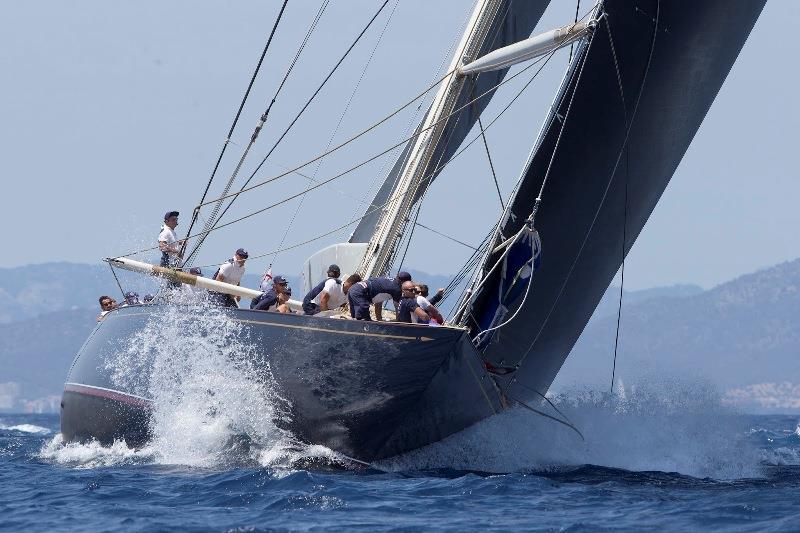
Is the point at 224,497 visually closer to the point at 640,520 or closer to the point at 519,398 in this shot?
the point at 640,520

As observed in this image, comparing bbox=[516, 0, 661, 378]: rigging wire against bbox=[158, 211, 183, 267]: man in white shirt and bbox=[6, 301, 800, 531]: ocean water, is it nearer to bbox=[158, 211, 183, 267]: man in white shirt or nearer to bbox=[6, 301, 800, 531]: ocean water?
bbox=[6, 301, 800, 531]: ocean water

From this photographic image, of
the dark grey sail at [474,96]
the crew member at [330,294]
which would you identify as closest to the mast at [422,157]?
the dark grey sail at [474,96]

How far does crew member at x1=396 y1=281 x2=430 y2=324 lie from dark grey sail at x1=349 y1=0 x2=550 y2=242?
3.14m

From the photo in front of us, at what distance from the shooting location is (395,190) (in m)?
17.9

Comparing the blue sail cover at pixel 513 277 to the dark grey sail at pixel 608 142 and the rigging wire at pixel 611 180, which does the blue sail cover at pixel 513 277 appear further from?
the rigging wire at pixel 611 180

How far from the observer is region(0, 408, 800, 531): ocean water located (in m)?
11.3

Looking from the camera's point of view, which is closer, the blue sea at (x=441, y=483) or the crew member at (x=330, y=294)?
the blue sea at (x=441, y=483)

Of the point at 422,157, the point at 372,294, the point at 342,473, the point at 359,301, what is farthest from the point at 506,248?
the point at 342,473

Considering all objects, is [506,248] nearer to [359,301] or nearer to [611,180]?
[611,180]

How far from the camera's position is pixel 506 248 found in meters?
15.7

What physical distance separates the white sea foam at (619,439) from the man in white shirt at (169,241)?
4981mm

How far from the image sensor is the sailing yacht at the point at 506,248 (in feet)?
46.8

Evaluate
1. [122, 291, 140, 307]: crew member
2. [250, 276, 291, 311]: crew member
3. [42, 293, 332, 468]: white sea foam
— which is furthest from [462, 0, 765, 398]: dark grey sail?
[122, 291, 140, 307]: crew member

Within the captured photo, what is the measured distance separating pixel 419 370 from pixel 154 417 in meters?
3.85
